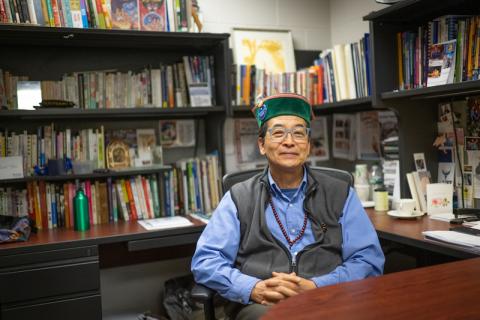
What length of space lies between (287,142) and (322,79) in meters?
1.33

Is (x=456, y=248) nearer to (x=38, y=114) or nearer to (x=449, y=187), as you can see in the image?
(x=449, y=187)

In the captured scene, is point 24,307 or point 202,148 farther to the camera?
point 202,148

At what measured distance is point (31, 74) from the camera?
105 inches

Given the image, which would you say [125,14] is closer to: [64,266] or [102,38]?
[102,38]

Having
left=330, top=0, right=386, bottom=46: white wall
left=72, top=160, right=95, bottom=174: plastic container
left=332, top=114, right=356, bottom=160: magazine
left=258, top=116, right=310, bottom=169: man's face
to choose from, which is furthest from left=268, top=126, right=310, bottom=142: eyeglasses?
left=330, top=0, right=386, bottom=46: white wall

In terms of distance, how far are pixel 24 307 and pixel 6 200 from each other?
0.65 m

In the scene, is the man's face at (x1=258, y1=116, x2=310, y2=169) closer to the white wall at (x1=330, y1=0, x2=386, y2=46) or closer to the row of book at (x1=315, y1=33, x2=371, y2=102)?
the row of book at (x1=315, y1=33, x2=371, y2=102)

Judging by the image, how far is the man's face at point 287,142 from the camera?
182cm

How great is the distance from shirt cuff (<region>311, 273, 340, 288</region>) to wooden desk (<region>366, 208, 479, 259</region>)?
0.43 meters

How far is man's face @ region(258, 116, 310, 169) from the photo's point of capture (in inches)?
71.7

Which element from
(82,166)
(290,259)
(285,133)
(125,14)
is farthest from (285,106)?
(82,166)

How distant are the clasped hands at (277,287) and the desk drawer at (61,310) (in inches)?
38.8

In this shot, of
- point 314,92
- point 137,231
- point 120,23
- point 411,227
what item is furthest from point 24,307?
point 314,92

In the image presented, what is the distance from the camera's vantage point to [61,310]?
2189 millimetres
